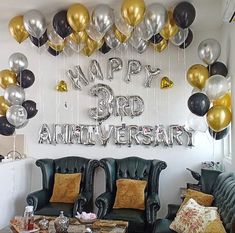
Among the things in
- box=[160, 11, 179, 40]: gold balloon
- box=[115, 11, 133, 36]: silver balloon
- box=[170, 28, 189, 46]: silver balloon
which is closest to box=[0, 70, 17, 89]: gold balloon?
box=[115, 11, 133, 36]: silver balloon

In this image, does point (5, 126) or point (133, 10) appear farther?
point (5, 126)

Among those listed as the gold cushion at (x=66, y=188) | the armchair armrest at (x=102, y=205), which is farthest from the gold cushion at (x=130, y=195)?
the gold cushion at (x=66, y=188)

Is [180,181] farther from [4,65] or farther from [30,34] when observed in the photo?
[4,65]

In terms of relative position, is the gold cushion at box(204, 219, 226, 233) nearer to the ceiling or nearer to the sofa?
the sofa

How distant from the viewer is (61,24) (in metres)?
4.12

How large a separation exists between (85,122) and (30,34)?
63.2 inches

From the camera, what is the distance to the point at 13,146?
17.5 feet

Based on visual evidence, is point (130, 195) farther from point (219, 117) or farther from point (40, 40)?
point (40, 40)

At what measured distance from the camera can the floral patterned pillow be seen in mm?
2893

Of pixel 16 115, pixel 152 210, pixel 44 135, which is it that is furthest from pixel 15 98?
pixel 152 210

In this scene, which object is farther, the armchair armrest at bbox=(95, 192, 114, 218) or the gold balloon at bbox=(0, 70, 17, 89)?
the gold balloon at bbox=(0, 70, 17, 89)

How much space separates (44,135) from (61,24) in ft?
6.30

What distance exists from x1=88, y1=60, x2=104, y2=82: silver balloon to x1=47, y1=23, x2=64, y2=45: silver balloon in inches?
29.3

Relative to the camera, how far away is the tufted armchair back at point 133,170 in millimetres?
4570
